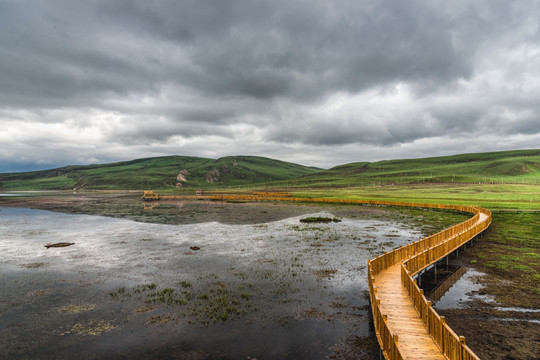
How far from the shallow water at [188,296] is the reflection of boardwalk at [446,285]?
491cm

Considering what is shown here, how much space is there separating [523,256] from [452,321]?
19.4m

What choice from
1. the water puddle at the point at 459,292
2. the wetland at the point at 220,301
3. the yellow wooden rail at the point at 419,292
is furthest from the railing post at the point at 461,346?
the water puddle at the point at 459,292

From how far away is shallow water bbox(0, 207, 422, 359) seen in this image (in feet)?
52.2

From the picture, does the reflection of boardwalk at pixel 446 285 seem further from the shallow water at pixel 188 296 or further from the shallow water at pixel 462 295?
the shallow water at pixel 188 296

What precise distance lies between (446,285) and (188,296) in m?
20.1

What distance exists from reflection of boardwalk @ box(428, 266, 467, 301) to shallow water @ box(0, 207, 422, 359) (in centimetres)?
491

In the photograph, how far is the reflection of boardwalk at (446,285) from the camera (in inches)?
880

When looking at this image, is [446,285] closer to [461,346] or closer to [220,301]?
[461,346]

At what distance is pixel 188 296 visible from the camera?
21969mm

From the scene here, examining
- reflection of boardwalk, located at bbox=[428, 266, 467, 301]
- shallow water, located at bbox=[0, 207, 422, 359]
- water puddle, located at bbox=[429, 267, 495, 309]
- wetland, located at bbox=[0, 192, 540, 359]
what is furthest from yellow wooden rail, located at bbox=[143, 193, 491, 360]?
shallow water, located at bbox=[0, 207, 422, 359]

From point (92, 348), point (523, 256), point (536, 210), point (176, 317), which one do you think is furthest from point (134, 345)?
point (536, 210)

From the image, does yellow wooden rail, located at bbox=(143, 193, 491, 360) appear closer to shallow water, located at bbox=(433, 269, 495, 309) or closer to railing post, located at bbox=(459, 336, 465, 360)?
railing post, located at bbox=(459, 336, 465, 360)

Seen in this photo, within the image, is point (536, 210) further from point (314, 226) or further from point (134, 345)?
point (134, 345)

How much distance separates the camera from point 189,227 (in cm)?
5384
